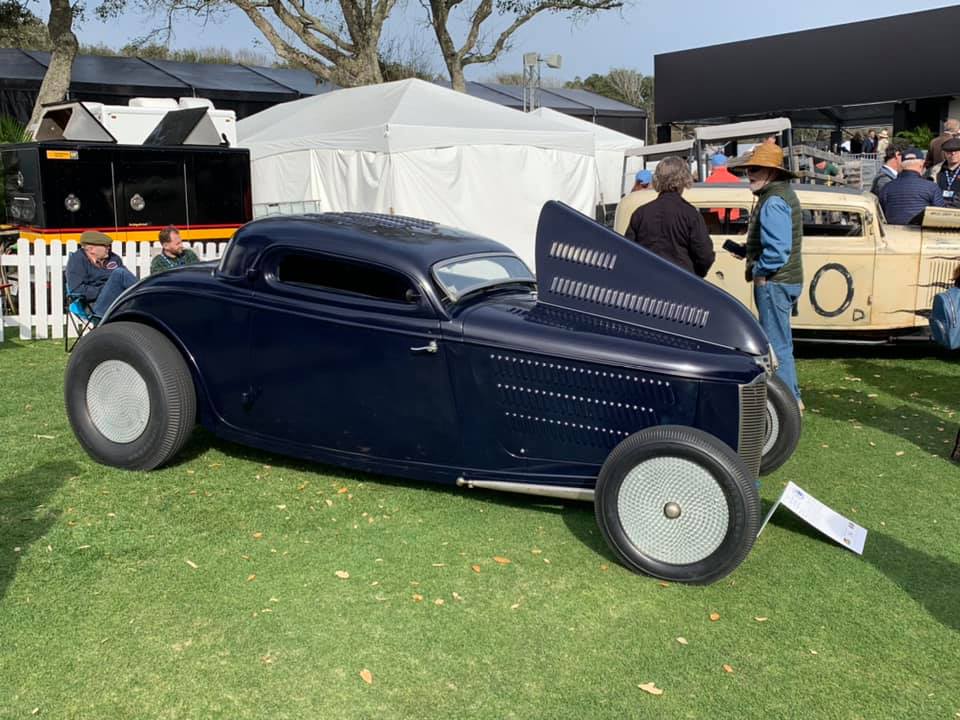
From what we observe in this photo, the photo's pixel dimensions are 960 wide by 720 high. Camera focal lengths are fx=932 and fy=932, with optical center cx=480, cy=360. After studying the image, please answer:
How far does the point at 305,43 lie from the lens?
18922mm

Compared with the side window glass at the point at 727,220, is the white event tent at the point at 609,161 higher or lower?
higher

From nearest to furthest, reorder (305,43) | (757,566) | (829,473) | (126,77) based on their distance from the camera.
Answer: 1. (757,566)
2. (829,473)
3. (305,43)
4. (126,77)

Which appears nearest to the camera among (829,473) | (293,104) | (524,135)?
(829,473)

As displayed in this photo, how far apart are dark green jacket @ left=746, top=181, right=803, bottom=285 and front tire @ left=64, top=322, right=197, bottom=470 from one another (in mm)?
4045

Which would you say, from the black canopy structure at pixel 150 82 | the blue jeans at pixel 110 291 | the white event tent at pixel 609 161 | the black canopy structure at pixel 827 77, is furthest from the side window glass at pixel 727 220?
the black canopy structure at pixel 827 77

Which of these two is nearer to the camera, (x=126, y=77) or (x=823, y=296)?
(x=823, y=296)

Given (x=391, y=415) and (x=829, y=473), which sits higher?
(x=391, y=415)

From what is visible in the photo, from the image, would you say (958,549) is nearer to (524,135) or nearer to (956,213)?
(956,213)

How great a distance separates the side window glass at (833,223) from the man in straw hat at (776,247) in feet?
8.22

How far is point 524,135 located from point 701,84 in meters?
16.0

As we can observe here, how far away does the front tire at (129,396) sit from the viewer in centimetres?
529

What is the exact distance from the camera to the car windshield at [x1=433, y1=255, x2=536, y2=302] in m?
4.91

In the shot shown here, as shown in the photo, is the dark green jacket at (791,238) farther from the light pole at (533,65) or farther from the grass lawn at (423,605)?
the light pole at (533,65)

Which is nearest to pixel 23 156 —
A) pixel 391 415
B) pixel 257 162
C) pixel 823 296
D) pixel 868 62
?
pixel 257 162
